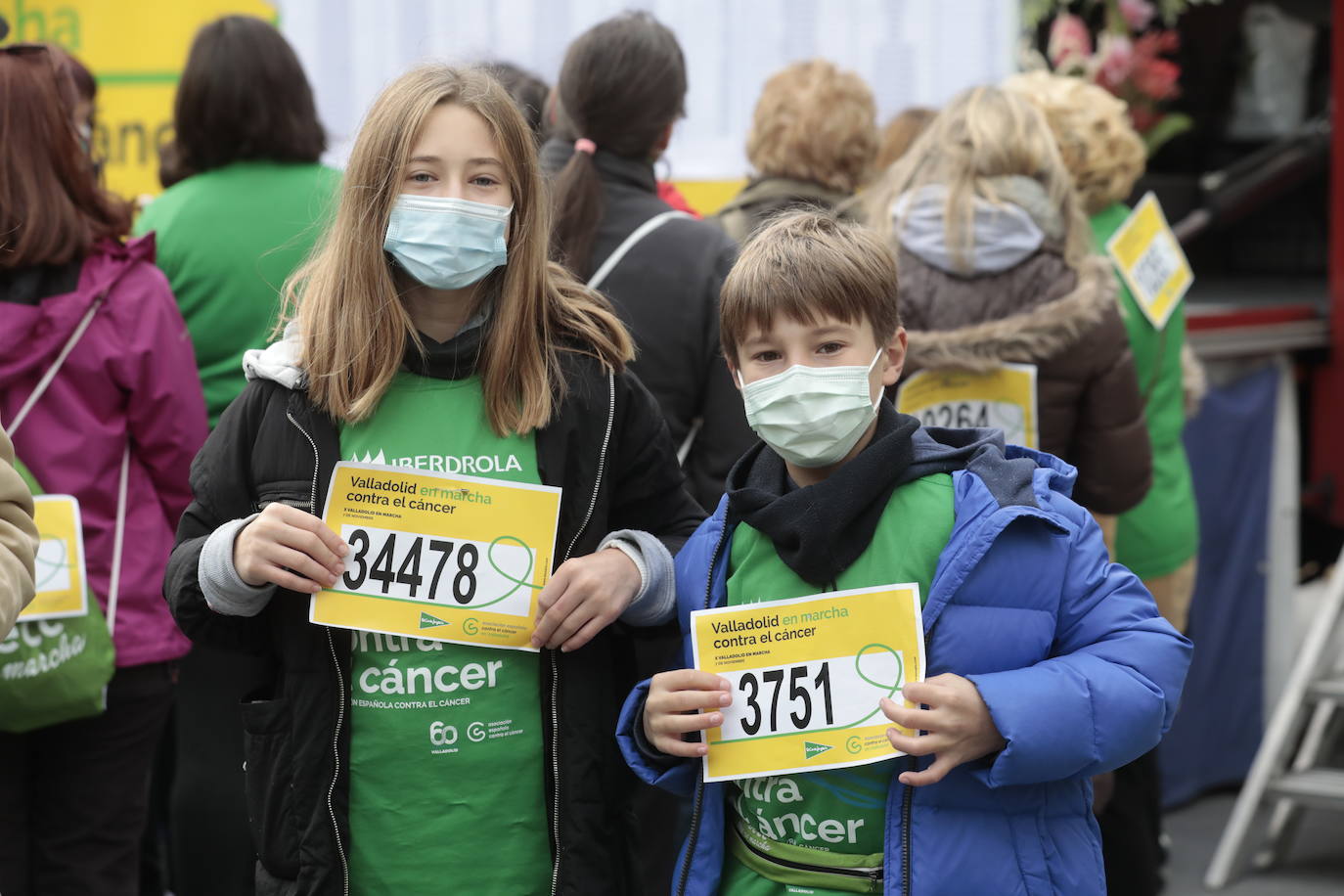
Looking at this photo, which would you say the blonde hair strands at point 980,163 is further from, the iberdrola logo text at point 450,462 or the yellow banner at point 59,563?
the yellow banner at point 59,563

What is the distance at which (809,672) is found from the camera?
6.88ft

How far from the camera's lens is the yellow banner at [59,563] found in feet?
9.83

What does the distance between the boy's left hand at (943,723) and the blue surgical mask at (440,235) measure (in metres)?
0.88

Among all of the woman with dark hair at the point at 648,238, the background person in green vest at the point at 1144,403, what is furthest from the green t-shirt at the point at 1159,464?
the woman with dark hair at the point at 648,238

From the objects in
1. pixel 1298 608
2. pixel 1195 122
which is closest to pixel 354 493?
pixel 1298 608

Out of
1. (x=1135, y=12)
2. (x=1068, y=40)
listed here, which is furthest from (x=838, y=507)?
(x=1135, y=12)

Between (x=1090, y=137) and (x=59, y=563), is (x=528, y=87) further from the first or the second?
(x=59, y=563)

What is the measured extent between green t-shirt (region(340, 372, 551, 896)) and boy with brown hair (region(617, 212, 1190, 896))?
0.18m

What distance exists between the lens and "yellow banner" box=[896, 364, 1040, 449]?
352cm

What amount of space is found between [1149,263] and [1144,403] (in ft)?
1.19

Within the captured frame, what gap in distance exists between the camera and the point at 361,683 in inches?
89.2

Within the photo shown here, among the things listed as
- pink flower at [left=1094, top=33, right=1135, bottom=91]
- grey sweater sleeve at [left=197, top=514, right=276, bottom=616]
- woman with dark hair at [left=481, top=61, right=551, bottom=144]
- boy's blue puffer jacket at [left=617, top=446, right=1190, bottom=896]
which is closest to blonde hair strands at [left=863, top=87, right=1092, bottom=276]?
woman with dark hair at [left=481, top=61, right=551, bottom=144]

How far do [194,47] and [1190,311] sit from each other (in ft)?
11.8

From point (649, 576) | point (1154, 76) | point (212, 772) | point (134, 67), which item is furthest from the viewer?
point (134, 67)
